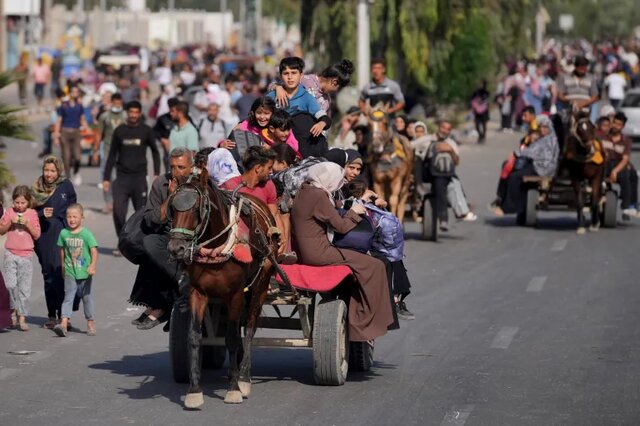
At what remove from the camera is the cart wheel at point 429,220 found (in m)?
22.5

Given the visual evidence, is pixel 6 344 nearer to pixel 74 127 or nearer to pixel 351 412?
pixel 351 412

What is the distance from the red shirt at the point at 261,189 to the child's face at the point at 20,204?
137 inches

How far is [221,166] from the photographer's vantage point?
12461 millimetres

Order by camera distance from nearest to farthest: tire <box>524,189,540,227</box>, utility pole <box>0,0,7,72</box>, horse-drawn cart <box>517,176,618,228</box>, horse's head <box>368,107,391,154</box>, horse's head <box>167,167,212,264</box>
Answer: horse's head <box>167,167,212,264</box> < horse's head <box>368,107,391,154</box> < horse-drawn cart <box>517,176,618,228</box> < tire <box>524,189,540,227</box> < utility pole <box>0,0,7,72</box>

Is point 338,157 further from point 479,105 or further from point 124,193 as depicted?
point 479,105

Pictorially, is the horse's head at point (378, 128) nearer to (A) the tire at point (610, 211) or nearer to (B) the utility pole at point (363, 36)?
(A) the tire at point (610, 211)

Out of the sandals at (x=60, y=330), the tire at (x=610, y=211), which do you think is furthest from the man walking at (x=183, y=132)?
the sandals at (x=60, y=330)

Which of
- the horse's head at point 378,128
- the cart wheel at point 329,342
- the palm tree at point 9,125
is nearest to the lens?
the cart wheel at point 329,342

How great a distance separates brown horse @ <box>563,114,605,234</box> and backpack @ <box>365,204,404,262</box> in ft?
37.6

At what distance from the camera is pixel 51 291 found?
15258 mm

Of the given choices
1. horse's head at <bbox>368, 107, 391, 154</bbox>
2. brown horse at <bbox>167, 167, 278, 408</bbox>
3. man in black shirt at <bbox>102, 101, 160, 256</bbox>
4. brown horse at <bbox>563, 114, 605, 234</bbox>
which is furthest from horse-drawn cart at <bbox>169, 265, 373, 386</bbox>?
brown horse at <bbox>563, 114, 605, 234</bbox>

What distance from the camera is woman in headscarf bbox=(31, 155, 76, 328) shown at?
50.4ft

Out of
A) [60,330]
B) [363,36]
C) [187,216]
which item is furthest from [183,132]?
[363,36]

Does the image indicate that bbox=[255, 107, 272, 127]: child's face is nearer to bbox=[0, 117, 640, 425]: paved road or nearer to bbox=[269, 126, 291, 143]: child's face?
bbox=[269, 126, 291, 143]: child's face
